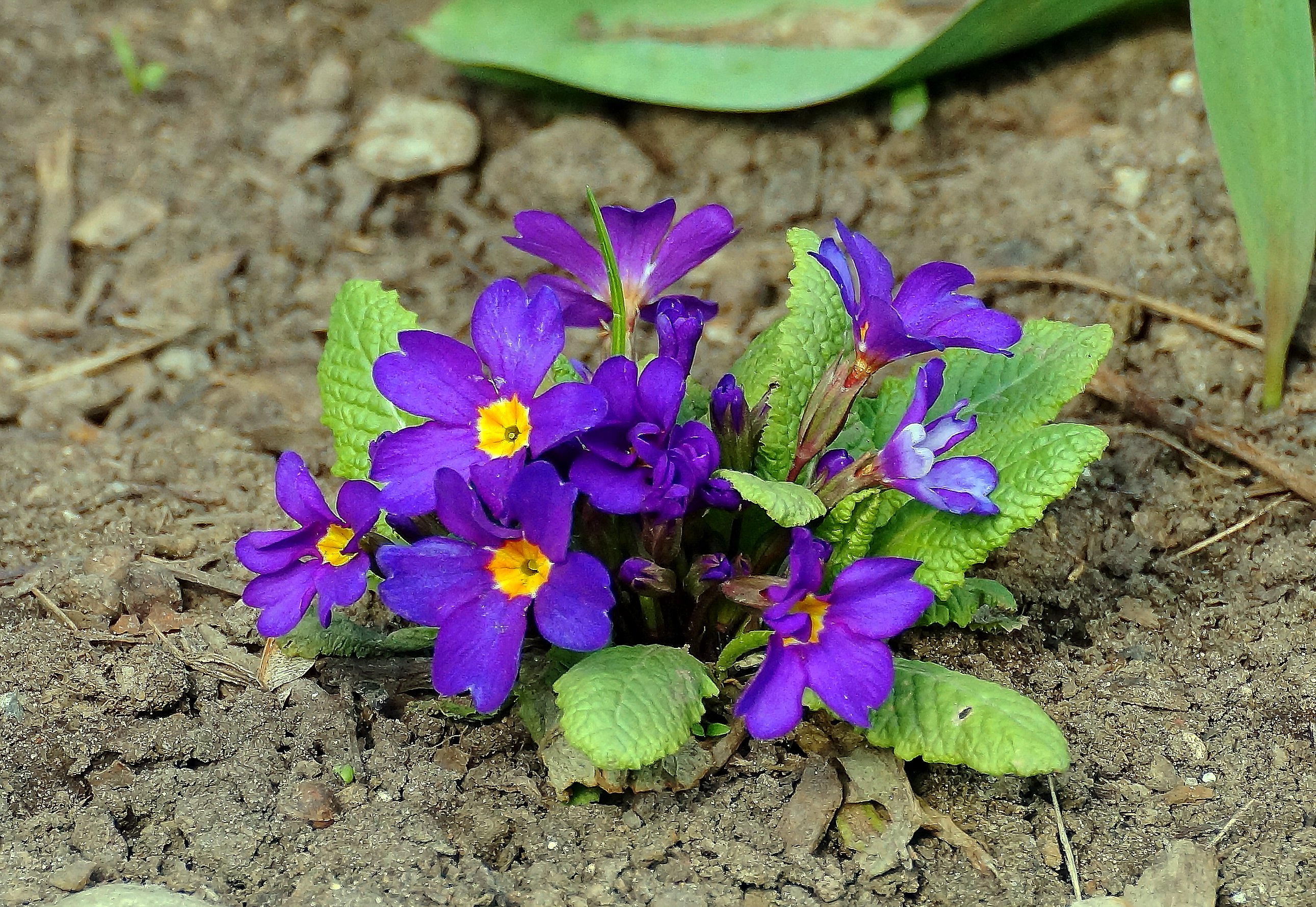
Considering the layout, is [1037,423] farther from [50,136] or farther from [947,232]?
[50,136]

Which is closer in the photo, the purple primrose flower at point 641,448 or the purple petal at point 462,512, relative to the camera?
the purple petal at point 462,512

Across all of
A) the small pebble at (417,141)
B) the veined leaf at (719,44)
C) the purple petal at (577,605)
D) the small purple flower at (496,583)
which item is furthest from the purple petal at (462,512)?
the small pebble at (417,141)

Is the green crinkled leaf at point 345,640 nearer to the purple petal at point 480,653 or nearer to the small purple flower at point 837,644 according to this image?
the purple petal at point 480,653

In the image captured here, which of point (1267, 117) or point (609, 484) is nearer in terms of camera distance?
point (609, 484)

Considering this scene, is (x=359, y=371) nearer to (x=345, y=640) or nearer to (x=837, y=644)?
(x=345, y=640)

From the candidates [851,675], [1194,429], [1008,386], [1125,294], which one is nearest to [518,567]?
[851,675]

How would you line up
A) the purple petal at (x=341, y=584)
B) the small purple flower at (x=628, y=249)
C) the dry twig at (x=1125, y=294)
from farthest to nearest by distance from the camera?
the dry twig at (x=1125, y=294)
the small purple flower at (x=628, y=249)
the purple petal at (x=341, y=584)

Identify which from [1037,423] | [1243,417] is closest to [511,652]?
[1037,423]
